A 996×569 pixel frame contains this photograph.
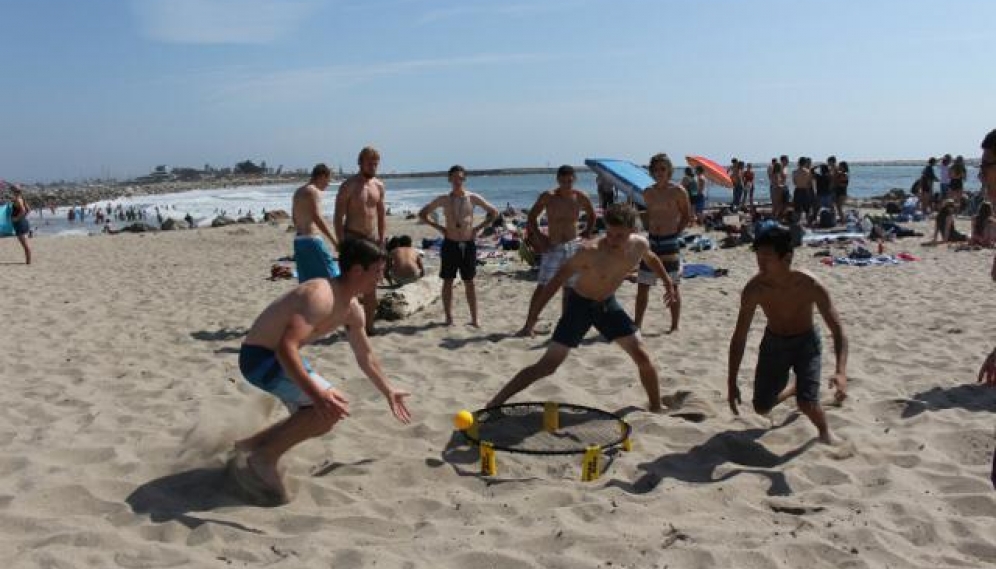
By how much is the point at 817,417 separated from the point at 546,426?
60.3 inches

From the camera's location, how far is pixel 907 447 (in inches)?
170

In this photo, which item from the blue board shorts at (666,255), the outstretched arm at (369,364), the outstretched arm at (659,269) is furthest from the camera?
the blue board shorts at (666,255)

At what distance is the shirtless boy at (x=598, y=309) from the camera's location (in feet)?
15.8

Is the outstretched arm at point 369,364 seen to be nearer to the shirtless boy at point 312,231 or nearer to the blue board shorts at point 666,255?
the shirtless boy at point 312,231

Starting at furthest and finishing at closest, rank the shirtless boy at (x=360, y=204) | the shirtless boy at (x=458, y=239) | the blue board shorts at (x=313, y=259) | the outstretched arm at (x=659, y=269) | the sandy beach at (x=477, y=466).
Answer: the shirtless boy at (x=458, y=239)
the shirtless boy at (x=360, y=204)
the blue board shorts at (x=313, y=259)
the outstretched arm at (x=659, y=269)
the sandy beach at (x=477, y=466)

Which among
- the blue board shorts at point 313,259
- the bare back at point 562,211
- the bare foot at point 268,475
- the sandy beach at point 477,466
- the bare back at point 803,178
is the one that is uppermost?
the bare back at point 803,178

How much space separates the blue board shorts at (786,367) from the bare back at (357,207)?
12.3 feet

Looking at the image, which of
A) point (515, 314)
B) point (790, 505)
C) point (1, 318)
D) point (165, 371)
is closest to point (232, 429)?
point (165, 371)

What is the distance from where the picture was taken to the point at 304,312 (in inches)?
134

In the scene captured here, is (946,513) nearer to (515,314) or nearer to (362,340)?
(362,340)

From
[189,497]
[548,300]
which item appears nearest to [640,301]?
[548,300]

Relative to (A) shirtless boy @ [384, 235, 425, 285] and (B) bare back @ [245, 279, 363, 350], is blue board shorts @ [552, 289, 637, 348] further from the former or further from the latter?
(A) shirtless boy @ [384, 235, 425, 285]

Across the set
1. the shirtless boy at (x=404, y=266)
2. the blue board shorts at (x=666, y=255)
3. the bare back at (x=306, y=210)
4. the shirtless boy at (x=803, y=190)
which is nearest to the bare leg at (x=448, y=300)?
the bare back at (x=306, y=210)

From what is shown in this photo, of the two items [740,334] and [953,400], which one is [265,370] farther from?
[953,400]
